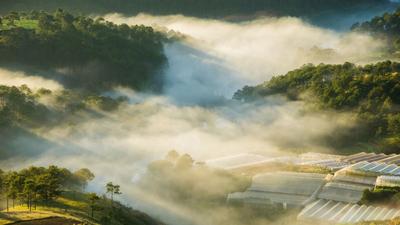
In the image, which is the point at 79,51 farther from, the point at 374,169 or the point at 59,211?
the point at 59,211

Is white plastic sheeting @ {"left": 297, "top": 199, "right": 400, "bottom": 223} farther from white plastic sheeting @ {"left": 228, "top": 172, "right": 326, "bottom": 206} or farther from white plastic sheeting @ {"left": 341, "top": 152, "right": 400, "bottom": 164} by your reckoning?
white plastic sheeting @ {"left": 341, "top": 152, "right": 400, "bottom": 164}

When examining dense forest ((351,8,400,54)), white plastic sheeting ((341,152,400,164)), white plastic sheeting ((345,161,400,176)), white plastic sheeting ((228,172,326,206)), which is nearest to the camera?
white plastic sheeting ((228,172,326,206))

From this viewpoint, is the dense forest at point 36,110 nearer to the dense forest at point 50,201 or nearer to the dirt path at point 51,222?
the dense forest at point 50,201

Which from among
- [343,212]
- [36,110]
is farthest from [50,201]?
[36,110]

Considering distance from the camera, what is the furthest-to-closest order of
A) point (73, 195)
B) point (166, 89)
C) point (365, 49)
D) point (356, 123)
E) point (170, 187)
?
point (365, 49), point (166, 89), point (356, 123), point (170, 187), point (73, 195)

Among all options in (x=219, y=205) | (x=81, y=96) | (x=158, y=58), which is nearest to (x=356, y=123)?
(x=219, y=205)

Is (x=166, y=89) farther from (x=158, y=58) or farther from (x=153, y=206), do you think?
(x=153, y=206)

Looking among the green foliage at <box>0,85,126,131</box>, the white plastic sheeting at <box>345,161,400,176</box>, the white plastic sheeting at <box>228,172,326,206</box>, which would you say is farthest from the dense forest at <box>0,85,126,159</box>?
the white plastic sheeting at <box>345,161,400,176</box>

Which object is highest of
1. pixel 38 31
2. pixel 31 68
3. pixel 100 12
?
pixel 100 12
